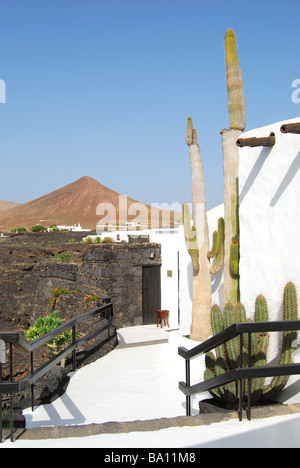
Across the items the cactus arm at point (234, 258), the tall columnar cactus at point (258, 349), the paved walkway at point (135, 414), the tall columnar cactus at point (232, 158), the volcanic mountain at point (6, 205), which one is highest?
the volcanic mountain at point (6, 205)

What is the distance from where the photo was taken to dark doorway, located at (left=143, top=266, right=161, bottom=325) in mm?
14891

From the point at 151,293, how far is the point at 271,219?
9964mm

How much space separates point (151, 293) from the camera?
1510 centimetres

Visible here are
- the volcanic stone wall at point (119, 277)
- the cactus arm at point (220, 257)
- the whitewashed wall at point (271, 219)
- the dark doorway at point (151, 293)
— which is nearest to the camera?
the whitewashed wall at point (271, 219)

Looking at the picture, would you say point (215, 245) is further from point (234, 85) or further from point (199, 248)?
point (234, 85)

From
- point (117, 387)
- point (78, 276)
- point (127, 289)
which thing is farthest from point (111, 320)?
point (78, 276)

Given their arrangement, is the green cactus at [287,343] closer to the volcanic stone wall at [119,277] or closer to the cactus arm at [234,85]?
the cactus arm at [234,85]

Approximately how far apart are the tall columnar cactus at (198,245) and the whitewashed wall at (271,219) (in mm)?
3391

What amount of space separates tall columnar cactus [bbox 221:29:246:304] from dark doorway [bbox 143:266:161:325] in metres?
7.72

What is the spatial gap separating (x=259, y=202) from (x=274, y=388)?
2.29 m

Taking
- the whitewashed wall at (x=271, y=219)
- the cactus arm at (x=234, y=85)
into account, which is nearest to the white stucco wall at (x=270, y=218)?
the whitewashed wall at (x=271, y=219)

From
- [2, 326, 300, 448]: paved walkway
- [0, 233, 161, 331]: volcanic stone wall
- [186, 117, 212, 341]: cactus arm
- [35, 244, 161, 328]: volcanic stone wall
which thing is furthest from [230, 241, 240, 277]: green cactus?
[35, 244, 161, 328]: volcanic stone wall

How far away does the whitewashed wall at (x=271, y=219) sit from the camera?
5039mm
